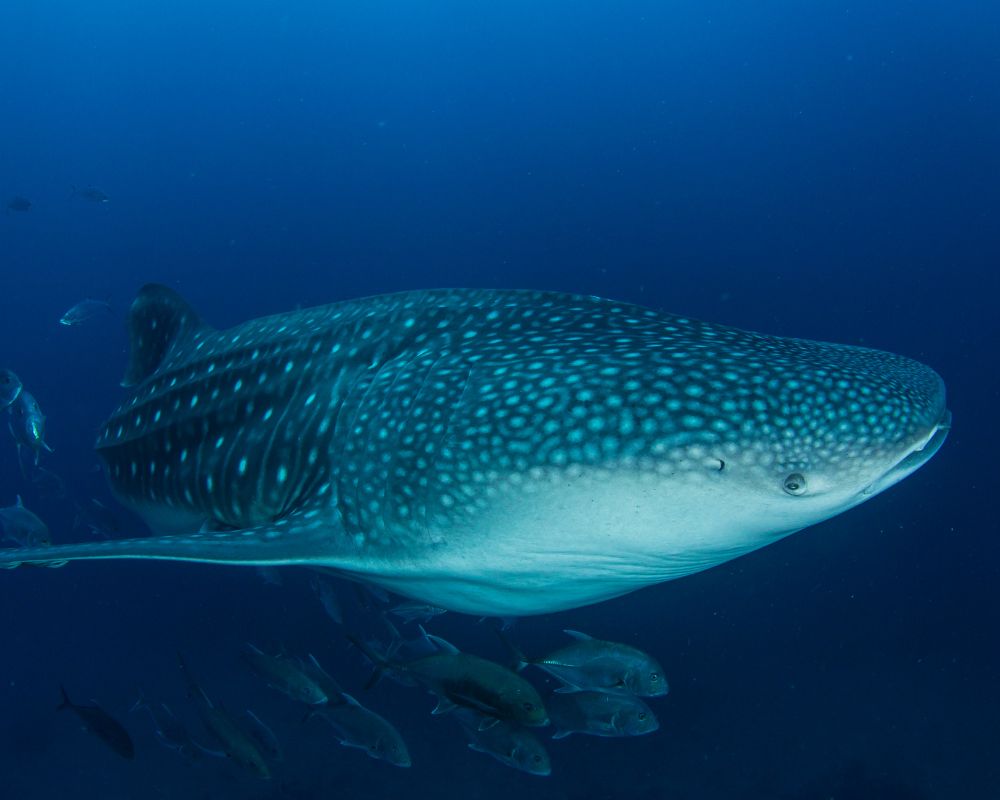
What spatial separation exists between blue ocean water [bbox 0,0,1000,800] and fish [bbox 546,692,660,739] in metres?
4.85

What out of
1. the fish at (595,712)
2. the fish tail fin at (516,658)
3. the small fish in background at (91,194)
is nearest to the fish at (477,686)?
the fish tail fin at (516,658)

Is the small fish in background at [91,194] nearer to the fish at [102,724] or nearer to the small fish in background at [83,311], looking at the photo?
the small fish in background at [83,311]

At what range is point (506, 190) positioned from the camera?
52531 mm

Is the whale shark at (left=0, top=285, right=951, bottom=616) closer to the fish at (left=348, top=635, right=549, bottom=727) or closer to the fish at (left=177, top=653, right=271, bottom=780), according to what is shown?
the fish at (left=348, top=635, right=549, bottom=727)

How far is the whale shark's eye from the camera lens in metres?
2.28

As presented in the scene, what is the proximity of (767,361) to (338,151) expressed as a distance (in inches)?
2440

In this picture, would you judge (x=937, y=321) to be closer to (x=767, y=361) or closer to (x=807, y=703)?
(x=807, y=703)

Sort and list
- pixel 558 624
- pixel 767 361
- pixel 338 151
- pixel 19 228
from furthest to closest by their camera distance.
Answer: pixel 338 151
pixel 19 228
pixel 558 624
pixel 767 361

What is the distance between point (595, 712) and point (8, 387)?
7.22 metres

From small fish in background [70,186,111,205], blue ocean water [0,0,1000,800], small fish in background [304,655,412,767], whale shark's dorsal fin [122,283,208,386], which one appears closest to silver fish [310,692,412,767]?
small fish in background [304,655,412,767]

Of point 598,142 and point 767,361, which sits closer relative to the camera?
point 767,361

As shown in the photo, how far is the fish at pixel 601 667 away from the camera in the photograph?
15.0 ft

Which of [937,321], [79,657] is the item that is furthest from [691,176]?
[79,657]

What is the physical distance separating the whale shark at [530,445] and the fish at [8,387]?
172 inches
